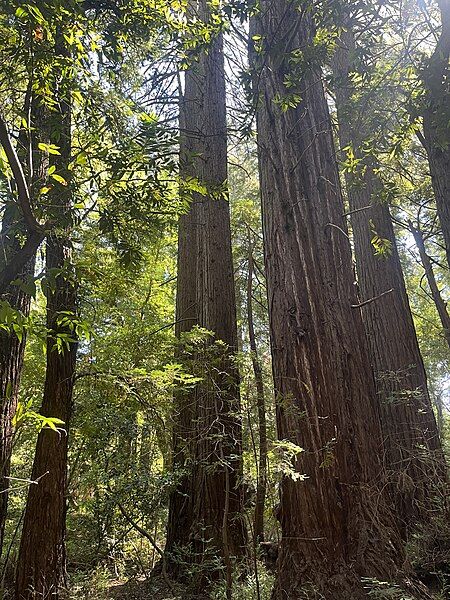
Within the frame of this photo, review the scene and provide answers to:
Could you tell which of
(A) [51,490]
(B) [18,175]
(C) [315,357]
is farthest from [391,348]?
(B) [18,175]

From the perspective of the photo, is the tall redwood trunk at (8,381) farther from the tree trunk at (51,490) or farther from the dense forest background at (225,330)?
the tree trunk at (51,490)

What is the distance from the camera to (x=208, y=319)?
20.7ft

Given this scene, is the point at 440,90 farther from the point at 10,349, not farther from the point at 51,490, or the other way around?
the point at 51,490

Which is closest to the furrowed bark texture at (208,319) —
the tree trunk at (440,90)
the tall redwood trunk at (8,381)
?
the tall redwood trunk at (8,381)

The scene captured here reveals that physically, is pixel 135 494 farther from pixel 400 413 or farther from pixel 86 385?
pixel 400 413

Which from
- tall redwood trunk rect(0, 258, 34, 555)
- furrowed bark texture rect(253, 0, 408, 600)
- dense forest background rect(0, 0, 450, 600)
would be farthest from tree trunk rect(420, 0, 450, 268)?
tall redwood trunk rect(0, 258, 34, 555)

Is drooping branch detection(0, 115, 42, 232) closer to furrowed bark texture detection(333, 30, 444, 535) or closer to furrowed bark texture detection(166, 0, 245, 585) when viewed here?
furrowed bark texture detection(166, 0, 245, 585)

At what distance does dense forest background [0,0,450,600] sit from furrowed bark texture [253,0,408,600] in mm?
15

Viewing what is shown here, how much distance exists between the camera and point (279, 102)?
3.81 meters

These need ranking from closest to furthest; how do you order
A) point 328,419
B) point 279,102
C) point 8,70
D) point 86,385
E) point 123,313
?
point 8,70 < point 328,419 < point 279,102 < point 86,385 < point 123,313

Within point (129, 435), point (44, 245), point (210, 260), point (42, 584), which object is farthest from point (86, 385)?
point (210, 260)

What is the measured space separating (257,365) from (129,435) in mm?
1995

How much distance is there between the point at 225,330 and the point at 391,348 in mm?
2300

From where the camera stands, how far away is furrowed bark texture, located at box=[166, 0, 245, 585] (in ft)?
14.3
